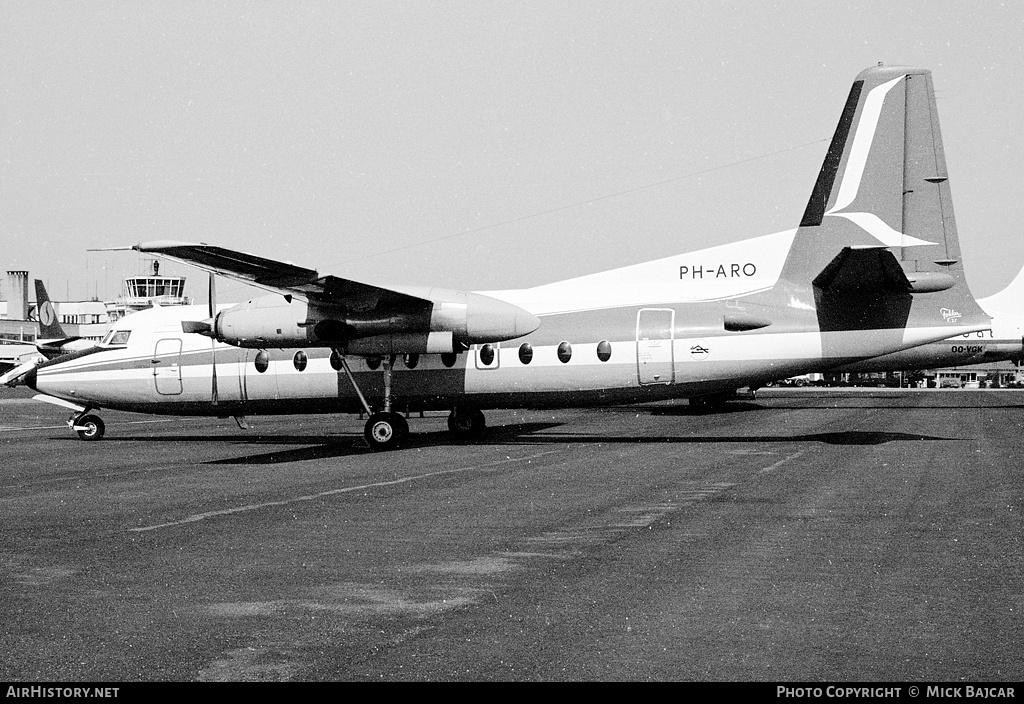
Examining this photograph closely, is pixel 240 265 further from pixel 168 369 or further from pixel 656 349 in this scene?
pixel 656 349

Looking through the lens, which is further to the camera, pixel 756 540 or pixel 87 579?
pixel 756 540

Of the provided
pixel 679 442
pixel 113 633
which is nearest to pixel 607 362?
pixel 679 442

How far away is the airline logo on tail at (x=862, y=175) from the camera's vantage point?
23.4 meters

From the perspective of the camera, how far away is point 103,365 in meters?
27.8

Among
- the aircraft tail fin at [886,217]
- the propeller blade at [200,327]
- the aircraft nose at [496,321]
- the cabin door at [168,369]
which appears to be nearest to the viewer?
the aircraft tail fin at [886,217]

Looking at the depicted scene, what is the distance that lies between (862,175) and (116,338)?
2039 centimetres

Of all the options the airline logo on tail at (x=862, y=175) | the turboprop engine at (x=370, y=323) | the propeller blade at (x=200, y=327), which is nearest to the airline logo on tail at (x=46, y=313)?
the propeller blade at (x=200, y=327)

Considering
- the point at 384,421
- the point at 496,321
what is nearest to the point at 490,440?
the point at 384,421

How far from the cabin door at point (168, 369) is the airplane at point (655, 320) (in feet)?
5.69

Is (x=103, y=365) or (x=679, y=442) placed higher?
(x=103, y=365)

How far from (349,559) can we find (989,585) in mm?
5963

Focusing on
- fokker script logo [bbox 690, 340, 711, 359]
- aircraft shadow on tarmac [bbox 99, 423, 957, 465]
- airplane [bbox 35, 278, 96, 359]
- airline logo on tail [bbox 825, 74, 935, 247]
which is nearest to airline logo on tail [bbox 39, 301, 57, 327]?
airplane [bbox 35, 278, 96, 359]

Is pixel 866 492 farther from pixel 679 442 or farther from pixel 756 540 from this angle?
pixel 679 442

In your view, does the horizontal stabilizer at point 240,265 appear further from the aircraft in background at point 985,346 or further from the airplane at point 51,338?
the aircraft in background at point 985,346
